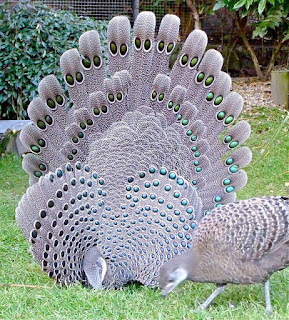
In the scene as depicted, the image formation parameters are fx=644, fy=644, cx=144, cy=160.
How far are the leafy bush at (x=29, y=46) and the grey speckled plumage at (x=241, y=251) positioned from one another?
5032mm

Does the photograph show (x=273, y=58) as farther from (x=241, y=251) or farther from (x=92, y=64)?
(x=241, y=251)

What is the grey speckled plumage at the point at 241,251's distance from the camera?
3455 millimetres

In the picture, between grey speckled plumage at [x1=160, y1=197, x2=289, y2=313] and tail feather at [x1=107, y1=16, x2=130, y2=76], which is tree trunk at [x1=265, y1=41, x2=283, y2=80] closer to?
tail feather at [x1=107, y1=16, x2=130, y2=76]

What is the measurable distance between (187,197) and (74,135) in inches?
35.2

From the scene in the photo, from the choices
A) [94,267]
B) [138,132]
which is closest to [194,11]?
[138,132]

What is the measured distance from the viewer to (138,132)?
174 inches

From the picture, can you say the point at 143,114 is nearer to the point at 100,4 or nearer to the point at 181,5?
the point at 100,4

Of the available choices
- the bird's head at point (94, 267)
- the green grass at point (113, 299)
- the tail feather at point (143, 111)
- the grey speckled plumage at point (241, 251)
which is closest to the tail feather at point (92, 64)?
the tail feather at point (143, 111)

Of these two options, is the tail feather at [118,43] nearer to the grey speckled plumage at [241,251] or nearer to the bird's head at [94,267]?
the bird's head at [94,267]

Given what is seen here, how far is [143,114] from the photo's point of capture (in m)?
4.44

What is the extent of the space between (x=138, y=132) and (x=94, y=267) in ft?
3.17

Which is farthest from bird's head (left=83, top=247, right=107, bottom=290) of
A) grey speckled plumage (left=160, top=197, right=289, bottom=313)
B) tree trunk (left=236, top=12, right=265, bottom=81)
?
tree trunk (left=236, top=12, right=265, bottom=81)

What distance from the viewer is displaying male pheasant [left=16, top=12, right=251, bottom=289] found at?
168 inches

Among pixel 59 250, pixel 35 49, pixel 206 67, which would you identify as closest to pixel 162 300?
pixel 59 250
